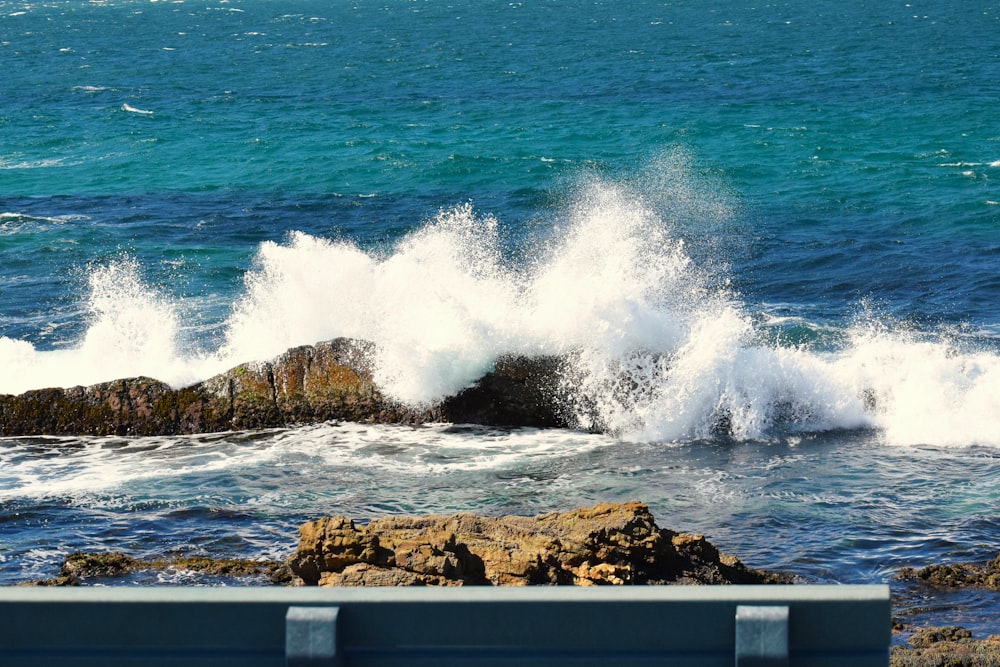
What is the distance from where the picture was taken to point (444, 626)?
3438mm

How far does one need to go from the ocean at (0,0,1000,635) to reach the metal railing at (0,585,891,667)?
16.9 ft

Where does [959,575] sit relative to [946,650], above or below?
above

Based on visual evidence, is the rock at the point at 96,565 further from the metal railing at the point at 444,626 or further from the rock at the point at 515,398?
the metal railing at the point at 444,626

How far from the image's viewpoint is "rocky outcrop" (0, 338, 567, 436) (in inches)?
517

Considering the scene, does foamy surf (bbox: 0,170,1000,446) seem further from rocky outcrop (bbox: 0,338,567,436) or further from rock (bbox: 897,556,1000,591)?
rock (bbox: 897,556,1000,591)

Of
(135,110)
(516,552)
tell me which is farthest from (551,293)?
(135,110)

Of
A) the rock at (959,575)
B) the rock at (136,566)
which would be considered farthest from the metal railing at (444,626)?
the rock at (959,575)

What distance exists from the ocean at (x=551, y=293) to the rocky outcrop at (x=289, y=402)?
190mm

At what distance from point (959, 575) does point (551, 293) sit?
21.5ft

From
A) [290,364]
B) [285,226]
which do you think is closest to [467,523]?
[290,364]

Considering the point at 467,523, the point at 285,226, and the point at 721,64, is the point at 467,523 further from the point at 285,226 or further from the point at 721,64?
the point at 721,64

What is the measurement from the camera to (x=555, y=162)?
1325 inches

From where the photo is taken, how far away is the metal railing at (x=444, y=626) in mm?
3330

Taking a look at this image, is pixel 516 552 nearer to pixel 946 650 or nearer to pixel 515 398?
pixel 946 650
